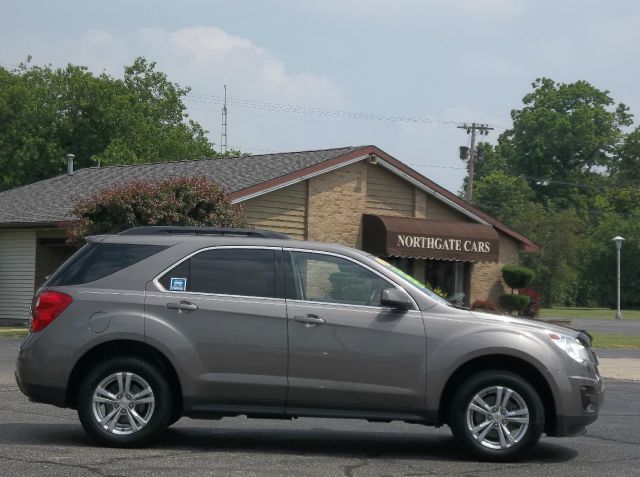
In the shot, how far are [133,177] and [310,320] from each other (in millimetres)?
25719

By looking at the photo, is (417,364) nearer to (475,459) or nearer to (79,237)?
(475,459)

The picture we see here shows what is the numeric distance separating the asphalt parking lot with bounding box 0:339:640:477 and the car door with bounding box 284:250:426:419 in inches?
18.3

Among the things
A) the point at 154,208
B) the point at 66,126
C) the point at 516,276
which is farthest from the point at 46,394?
the point at 66,126

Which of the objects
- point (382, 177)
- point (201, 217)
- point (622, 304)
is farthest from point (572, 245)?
point (201, 217)

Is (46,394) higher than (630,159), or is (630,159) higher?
(630,159)

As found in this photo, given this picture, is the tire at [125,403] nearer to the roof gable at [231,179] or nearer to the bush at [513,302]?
the roof gable at [231,179]

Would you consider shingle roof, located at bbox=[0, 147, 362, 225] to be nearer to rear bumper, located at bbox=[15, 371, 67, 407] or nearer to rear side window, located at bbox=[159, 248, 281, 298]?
rear side window, located at bbox=[159, 248, 281, 298]

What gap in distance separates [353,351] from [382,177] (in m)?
23.5

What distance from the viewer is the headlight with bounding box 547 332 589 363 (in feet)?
30.7

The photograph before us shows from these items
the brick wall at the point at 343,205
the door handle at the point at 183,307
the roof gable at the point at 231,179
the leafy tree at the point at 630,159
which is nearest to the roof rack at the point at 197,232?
the door handle at the point at 183,307

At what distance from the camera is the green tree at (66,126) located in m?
52.7

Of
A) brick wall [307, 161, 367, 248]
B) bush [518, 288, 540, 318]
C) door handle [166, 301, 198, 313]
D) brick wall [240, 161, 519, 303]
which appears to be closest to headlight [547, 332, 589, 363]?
door handle [166, 301, 198, 313]

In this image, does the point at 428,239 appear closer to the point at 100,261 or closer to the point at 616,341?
the point at 616,341

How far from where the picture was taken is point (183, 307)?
30.6 feet
